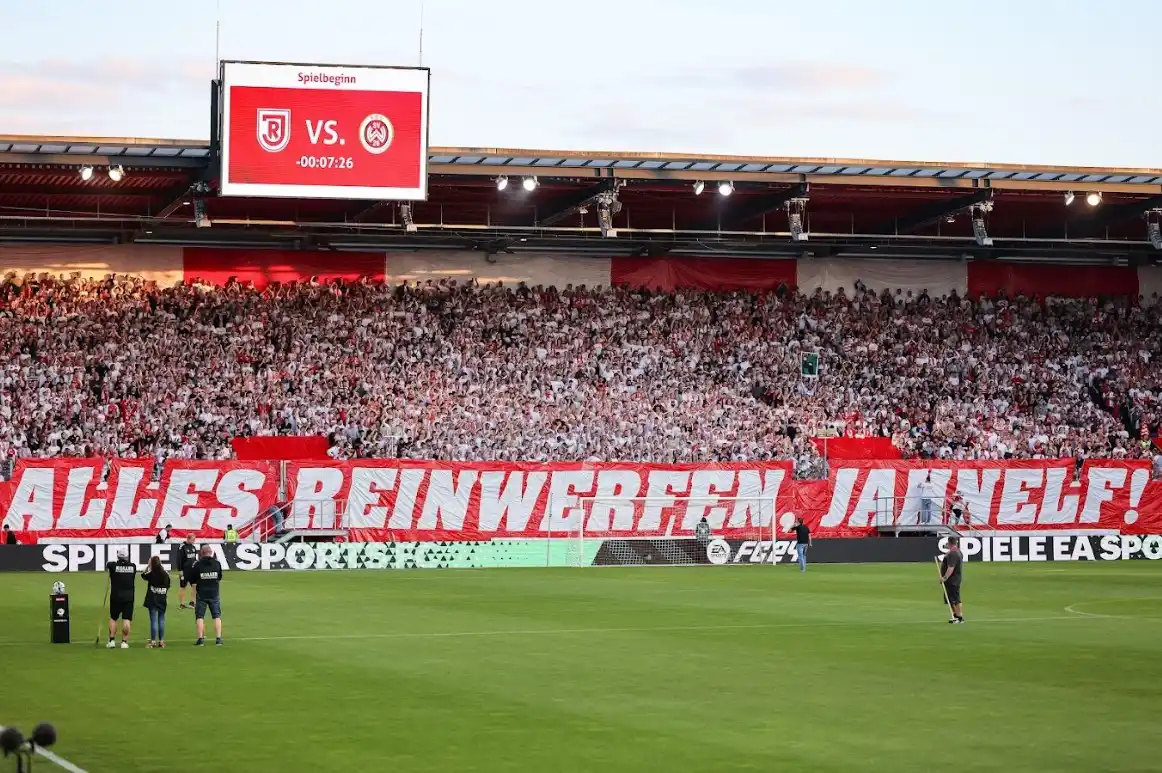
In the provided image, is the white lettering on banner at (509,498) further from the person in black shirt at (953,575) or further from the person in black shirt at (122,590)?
the person in black shirt at (122,590)

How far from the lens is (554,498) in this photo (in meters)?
55.8

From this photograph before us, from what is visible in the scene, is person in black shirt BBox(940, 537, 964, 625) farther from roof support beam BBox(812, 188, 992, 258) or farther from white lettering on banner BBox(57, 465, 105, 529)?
roof support beam BBox(812, 188, 992, 258)

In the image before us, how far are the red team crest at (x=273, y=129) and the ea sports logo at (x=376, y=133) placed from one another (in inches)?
93.4

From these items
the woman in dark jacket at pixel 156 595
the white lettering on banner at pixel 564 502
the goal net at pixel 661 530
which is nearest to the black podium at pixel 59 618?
the woman in dark jacket at pixel 156 595

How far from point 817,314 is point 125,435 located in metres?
29.5

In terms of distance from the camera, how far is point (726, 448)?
60500 mm

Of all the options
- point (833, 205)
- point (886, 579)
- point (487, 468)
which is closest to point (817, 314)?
point (833, 205)

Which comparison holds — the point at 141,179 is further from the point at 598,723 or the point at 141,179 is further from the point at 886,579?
the point at 598,723

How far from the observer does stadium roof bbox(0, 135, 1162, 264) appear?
57.5m

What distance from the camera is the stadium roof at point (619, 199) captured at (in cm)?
5747

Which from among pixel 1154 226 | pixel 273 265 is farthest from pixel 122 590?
pixel 1154 226

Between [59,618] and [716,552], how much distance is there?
30420mm

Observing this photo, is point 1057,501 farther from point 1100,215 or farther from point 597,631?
point 597,631

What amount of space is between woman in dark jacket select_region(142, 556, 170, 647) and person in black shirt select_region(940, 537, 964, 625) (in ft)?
46.9
